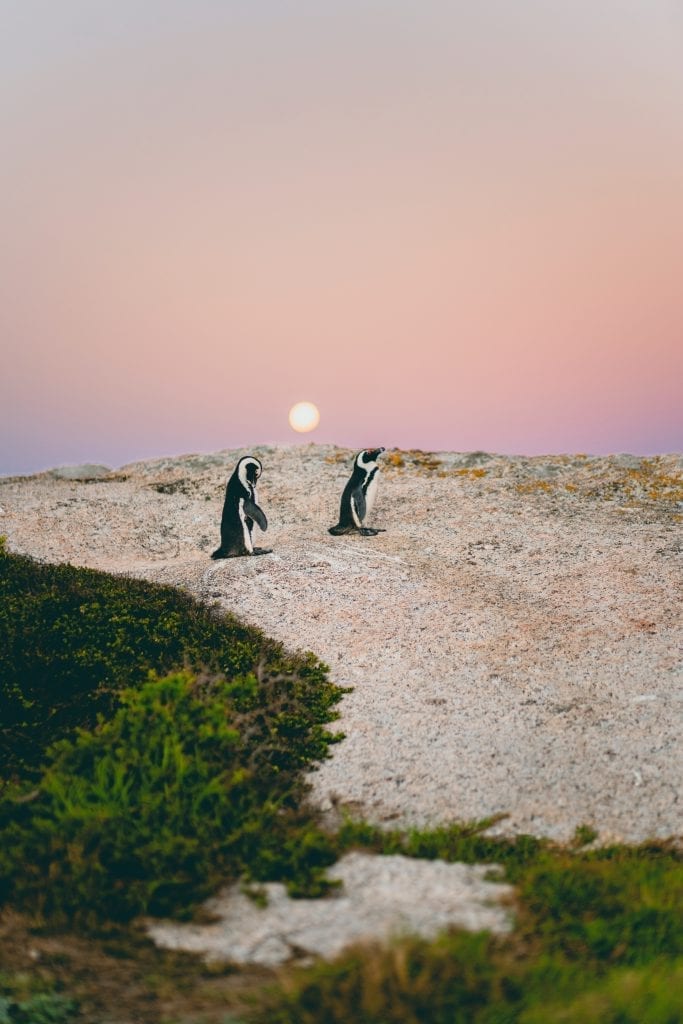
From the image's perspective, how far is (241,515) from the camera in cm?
1523

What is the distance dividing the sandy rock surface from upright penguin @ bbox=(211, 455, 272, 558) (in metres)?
0.67

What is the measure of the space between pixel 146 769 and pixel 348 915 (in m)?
2.13

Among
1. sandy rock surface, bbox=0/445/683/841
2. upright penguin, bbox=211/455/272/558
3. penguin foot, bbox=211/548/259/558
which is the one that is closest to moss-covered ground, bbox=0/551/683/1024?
sandy rock surface, bbox=0/445/683/841

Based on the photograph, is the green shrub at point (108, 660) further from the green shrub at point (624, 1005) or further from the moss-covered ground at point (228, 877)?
the green shrub at point (624, 1005)

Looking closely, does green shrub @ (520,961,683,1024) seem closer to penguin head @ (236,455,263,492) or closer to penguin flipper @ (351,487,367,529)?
penguin head @ (236,455,263,492)

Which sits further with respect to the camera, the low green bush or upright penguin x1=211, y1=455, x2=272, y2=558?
upright penguin x1=211, y1=455, x2=272, y2=558

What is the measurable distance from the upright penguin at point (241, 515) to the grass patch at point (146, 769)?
4.89 m

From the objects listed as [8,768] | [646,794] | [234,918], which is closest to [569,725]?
[646,794]

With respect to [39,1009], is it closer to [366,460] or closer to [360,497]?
[360,497]

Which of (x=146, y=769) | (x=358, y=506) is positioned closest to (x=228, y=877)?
(x=146, y=769)

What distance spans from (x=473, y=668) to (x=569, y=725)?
5.79 ft

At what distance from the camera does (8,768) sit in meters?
7.78

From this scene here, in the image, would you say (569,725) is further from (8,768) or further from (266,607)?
(8,768)

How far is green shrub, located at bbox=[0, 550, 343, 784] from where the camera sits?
8352mm
